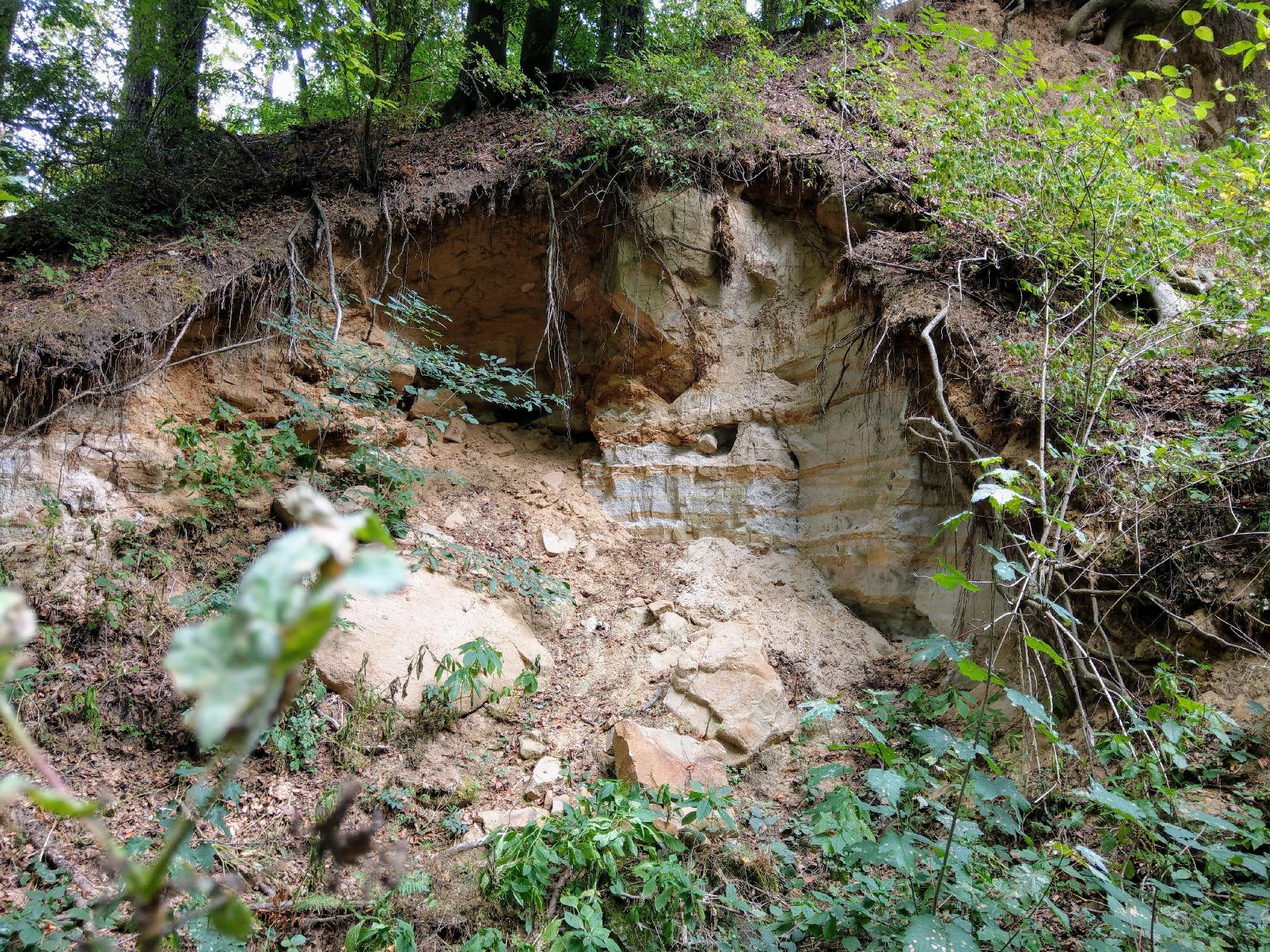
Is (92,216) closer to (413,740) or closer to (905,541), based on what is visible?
(413,740)

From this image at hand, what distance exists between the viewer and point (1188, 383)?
13.1ft

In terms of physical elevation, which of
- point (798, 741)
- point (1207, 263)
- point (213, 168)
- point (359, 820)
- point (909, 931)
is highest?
point (1207, 263)

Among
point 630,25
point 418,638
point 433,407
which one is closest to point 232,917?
point 418,638

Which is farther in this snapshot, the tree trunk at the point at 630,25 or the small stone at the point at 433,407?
the tree trunk at the point at 630,25

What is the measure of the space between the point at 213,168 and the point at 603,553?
16.8ft

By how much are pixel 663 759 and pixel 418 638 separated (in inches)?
72.7

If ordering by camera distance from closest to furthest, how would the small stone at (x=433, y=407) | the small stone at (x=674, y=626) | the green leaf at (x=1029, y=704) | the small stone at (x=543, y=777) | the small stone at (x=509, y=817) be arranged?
1. the green leaf at (x=1029, y=704)
2. the small stone at (x=509, y=817)
3. the small stone at (x=543, y=777)
4. the small stone at (x=674, y=626)
5. the small stone at (x=433, y=407)

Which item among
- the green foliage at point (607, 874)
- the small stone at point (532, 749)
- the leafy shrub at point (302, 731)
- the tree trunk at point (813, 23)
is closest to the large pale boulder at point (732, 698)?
the green foliage at point (607, 874)

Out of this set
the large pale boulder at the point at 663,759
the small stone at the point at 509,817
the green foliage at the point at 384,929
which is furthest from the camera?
the large pale boulder at the point at 663,759

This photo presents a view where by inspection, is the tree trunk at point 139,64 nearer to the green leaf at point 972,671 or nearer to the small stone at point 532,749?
Answer: the small stone at point 532,749

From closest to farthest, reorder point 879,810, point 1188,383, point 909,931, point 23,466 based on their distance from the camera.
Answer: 1. point 909,931
2. point 879,810
3. point 1188,383
4. point 23,466

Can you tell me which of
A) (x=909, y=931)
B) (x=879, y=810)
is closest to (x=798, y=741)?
(x=879, y=810)

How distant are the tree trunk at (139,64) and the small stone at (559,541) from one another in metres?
5.46

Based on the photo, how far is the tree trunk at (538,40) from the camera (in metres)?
7.68
